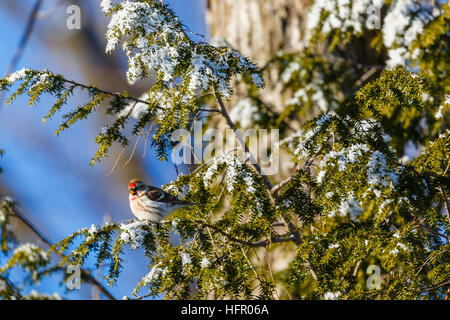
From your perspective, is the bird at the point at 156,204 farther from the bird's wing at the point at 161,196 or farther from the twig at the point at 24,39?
the twig at the point at 24,39

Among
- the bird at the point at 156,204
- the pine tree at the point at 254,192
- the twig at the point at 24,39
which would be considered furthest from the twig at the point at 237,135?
the twig at the point at 24,39

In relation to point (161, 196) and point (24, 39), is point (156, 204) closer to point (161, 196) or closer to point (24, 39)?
point (161, 196)

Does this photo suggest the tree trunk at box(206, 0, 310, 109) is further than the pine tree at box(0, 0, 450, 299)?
Yes

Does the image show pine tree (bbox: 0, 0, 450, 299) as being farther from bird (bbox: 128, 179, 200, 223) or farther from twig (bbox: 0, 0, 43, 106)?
twig (bbox: 0, 0, 43, 106)

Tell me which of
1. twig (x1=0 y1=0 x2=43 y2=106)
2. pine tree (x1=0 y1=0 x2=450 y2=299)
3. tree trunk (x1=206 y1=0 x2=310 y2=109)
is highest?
tree trunk (x1=206 y1=0 x2=310 y2=109)

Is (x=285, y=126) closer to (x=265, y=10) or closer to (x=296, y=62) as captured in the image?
(x=296, y=62)

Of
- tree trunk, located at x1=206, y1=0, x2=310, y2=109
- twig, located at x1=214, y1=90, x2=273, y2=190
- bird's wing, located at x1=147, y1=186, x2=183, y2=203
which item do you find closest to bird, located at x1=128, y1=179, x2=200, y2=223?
bird's wing, located at x1=147, y1=186, x2=183, y2=203

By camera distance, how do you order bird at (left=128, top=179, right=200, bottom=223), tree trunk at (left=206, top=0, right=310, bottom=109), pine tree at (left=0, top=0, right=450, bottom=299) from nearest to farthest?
pine tree at (left=0, top=0, right=450, bottom=299), bird at (left=128, top=179, right=200, bottom=223), tree trunk at (left=206, top=0, right=310, bottom=109)
